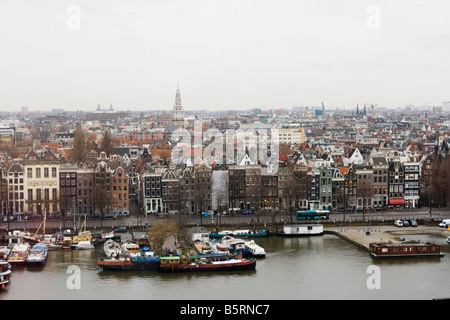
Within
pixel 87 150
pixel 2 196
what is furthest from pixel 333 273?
pixel 87 150

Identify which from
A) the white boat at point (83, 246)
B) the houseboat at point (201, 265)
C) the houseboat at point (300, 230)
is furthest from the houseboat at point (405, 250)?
the white boat at point (83, 246)

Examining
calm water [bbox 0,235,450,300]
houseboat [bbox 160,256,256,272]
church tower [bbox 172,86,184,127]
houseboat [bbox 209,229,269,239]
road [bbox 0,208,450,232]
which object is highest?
church tower [bbox 172,86,184,127]

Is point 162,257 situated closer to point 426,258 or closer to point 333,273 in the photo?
point 333,273

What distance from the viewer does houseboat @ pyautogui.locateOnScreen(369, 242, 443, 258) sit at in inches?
698

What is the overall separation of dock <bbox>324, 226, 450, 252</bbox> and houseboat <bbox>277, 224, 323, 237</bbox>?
0.52 m

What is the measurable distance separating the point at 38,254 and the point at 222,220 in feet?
24.7

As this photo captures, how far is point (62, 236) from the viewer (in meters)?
19.9

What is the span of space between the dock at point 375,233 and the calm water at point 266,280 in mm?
1212

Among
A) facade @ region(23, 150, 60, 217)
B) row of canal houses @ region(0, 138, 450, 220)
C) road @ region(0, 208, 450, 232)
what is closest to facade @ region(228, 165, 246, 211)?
row of canal houses @ region(0, 138, 450, 220)

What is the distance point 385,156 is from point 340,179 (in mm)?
3382

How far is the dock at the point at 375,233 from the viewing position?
19438mm

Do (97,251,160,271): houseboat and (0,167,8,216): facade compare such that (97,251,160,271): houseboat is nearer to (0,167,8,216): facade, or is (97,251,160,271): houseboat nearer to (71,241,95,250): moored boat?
(71,241,95,250): moored boat

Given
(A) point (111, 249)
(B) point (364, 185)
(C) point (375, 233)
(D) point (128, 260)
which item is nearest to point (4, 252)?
(A) point (111, 249)
